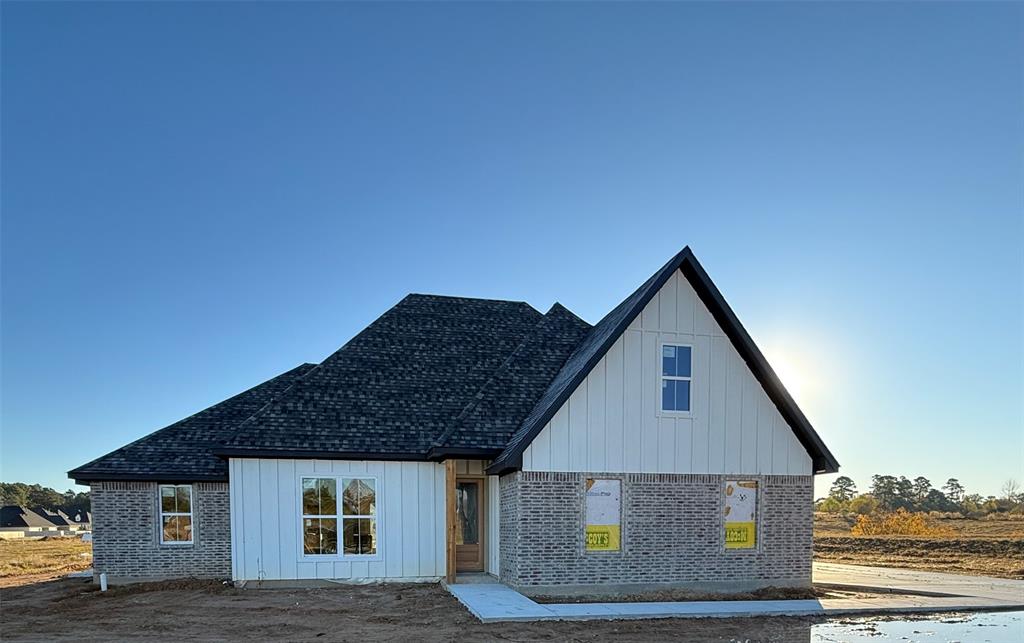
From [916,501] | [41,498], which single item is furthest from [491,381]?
[41,498]

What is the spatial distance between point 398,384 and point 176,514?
5767 mm

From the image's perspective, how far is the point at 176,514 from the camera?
14961 mm

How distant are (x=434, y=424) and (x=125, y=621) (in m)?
6.81

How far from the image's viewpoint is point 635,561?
42.8ft

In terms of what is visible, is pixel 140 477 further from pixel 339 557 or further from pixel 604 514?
pixel 604 514

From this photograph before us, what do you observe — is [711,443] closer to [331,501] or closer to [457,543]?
[457,543]

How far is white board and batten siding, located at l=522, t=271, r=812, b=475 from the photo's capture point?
1305 centimetres

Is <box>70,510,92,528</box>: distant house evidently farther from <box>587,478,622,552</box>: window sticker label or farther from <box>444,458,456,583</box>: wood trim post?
<box>587,478,622,552</box>: window sticker label

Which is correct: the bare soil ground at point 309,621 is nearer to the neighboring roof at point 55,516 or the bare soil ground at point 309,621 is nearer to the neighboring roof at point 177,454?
the neighboring roof at point 177,454

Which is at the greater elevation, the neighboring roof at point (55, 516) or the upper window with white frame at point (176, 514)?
the upper window with white frame at point (176, 514)

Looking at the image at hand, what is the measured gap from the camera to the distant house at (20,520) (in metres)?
65.6

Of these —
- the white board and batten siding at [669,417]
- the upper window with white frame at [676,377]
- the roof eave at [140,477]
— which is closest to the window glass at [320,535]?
the roof eave at [140,477]

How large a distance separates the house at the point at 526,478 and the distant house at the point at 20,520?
66.5 m

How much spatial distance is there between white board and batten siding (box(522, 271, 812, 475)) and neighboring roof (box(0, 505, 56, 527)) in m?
75.1
